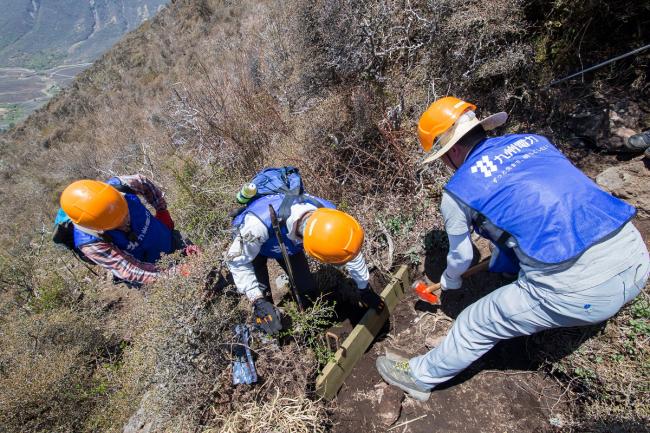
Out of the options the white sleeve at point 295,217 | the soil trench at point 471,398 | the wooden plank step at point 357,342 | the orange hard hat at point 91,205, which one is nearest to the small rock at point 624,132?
the soil trench at point 471,398

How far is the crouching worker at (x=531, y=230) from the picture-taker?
69.7 inches

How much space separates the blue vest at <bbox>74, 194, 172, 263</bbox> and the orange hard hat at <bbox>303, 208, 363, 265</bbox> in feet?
4.61

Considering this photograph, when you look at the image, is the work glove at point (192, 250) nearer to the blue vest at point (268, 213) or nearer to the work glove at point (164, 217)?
the blue vest at point (268, 213)

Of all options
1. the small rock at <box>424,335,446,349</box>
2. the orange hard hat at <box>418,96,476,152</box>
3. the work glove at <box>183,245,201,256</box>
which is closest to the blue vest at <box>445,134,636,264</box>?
the orange hard hat at <box>418,96,476,152</box>

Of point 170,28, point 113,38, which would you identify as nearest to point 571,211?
point 170,28

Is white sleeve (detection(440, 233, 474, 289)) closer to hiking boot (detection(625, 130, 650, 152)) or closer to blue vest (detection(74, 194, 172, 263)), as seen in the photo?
hiking boot (detection(625, 130, 650, 152))

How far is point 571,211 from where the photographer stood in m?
1.75

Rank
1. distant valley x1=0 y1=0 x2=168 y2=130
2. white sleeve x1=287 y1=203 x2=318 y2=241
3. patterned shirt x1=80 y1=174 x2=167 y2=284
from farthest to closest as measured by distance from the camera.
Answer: distant valley x1=0 y1=0 x2=168 y2=130, patterned shirt x1=80 y1=174 x2=167 y2=284, white sleeve x1=287 y1=203 x2=318 y2=241

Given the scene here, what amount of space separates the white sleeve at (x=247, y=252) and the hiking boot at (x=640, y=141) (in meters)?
3.52

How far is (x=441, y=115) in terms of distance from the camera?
218cm

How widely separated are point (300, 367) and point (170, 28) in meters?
17.5

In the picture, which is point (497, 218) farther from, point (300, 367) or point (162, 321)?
point (162, 321)

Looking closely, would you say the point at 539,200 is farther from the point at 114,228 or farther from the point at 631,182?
the point at 114,228

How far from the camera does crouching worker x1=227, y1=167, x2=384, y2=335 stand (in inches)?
83.1
